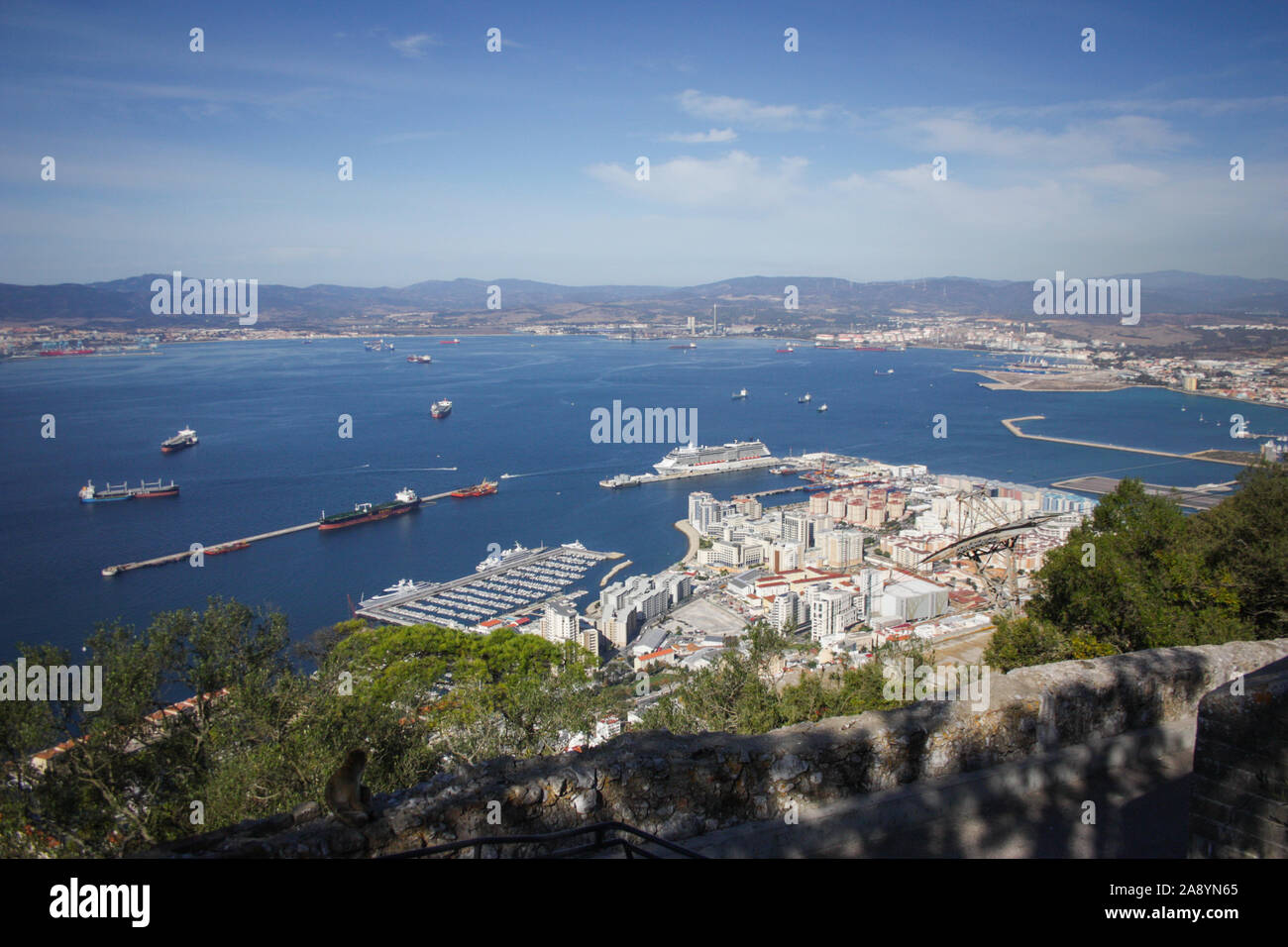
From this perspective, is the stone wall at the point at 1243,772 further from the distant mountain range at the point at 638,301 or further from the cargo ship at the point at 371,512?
Answer: the distant mountain range at the point at 638,301

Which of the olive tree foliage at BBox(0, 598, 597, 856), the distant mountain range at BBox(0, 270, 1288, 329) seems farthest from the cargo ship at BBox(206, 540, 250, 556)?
the distant mountain range at BBox(0, 270, 1288, 329)

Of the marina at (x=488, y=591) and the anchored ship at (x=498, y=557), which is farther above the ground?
the anchored ship at (x=498, y=557)

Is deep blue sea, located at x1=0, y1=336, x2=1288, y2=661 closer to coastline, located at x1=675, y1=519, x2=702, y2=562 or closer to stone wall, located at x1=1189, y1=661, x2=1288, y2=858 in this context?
coastline, located at x1=675, y1=519, x2=702, y2=562

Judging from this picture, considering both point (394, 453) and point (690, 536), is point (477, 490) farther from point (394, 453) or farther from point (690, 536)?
point (690, 536)

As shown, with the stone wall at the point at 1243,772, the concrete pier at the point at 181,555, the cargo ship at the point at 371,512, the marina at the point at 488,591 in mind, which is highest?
the stone wall at the point at 1243,772

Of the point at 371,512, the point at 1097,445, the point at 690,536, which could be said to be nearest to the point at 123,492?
the point at 371,512

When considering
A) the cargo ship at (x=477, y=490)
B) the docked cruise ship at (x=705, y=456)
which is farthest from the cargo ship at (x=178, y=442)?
the docked cruise ship at (x=705, y=456)
